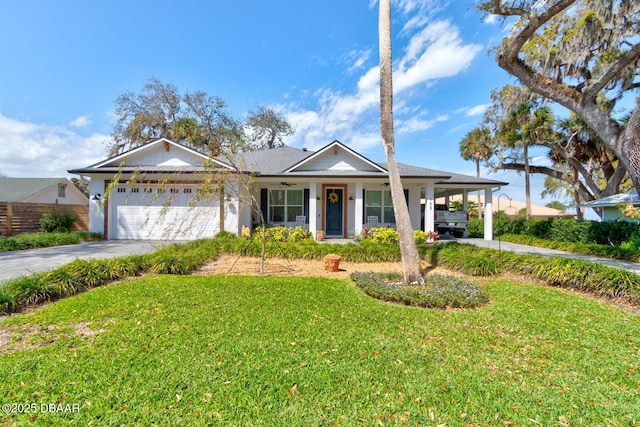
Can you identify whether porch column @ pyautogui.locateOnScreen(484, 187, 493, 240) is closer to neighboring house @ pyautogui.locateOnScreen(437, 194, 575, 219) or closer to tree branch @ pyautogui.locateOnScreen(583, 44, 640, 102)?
tree branch @ pyautogui.locateOnScreen(583, 44, 640, 102)

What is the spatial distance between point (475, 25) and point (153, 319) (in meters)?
12.3

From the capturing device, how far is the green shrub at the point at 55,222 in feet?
43.2

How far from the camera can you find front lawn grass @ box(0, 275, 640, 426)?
2.32m

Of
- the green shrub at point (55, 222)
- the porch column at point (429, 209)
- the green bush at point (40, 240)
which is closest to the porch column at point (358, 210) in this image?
the porch column at point (429, 209)

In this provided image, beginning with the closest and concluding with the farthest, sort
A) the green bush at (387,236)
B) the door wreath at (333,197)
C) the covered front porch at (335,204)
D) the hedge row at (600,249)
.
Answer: the hedge row at (600,249)
the green bush at (387,236)
the covered front porch at (335,204)
the door wreath at (333,197)

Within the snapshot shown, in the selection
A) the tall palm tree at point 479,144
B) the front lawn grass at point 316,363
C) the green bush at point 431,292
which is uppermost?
the tall palm tree at point 479,144

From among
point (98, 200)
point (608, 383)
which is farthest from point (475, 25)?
point (98, 200)

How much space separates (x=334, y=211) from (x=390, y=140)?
852 cm

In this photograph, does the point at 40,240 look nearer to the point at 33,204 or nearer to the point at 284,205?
the point at 33,204

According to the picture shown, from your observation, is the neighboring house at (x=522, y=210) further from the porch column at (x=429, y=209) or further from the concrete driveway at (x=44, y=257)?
the concrete driveway at (x=44, y=257)

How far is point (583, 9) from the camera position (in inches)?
448

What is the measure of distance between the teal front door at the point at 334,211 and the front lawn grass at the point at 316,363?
380 inches

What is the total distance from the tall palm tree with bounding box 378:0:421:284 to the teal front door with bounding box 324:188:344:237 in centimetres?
807

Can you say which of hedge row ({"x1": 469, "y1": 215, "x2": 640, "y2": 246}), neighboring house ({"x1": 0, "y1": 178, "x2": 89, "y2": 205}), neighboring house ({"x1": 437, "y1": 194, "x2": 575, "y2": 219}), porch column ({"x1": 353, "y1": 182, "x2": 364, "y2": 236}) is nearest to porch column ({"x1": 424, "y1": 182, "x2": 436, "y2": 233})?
porch column ({"x1": 353, "y1": 182, "x2": 364, "y2": 236})
